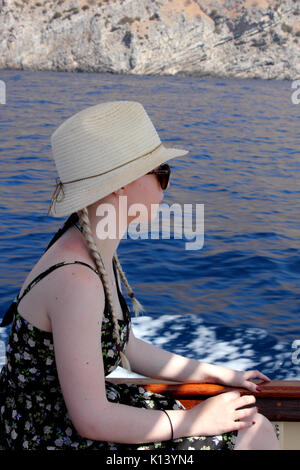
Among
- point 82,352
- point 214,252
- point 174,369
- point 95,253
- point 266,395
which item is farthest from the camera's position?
point 214,252

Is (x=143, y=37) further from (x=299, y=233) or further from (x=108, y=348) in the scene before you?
(x=108, y=348)

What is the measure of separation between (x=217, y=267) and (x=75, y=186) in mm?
5171

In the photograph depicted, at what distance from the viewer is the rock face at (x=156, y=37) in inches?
2031

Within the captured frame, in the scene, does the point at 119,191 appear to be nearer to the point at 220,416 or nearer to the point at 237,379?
the point at 220,416

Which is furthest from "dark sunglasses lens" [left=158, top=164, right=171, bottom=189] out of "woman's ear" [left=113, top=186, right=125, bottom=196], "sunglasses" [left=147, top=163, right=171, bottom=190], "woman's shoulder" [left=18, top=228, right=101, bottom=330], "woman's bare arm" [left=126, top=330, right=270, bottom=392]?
"woman's bare arm" [left=126, top=330, right=270, bottom=392]

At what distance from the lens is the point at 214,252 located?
698cm

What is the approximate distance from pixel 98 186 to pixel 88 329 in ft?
1.04

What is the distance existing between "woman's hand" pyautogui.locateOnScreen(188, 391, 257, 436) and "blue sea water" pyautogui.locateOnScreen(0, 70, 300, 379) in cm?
276

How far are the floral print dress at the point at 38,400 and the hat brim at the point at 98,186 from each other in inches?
5.4

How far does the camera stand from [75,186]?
4.62ft

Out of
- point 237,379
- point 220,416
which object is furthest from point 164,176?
point 237,379

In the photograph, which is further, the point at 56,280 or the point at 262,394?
the point at 262,394

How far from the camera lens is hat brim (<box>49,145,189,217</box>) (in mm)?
1373

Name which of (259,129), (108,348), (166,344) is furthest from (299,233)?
(259,129)
